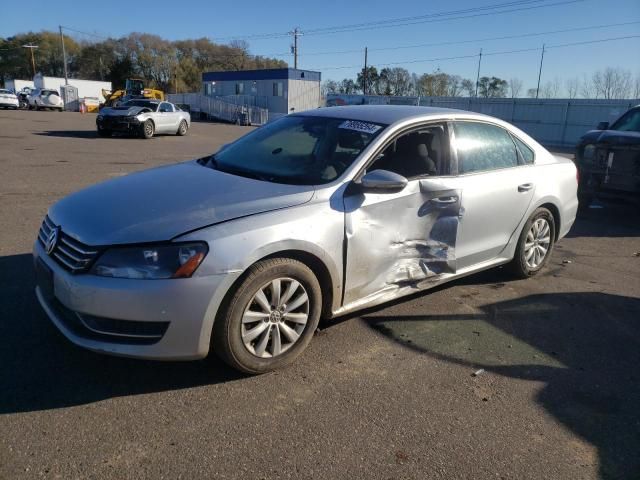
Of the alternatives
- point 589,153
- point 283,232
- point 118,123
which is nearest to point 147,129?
point 118,123

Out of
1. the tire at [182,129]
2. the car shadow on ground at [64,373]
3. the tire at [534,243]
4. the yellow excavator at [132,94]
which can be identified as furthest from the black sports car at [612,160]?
the yellow excavator at [132,94]

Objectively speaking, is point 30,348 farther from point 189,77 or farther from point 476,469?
point 189,77

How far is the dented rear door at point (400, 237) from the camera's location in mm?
3498

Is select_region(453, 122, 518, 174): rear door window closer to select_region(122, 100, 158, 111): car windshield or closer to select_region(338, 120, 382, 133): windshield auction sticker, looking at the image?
select_region(338, 120, 382, 133): windshield auction sticker

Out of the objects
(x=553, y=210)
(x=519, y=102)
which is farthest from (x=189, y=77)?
(x=553, y=210)

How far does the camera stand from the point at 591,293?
4.98m

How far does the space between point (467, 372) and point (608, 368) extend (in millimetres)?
1013

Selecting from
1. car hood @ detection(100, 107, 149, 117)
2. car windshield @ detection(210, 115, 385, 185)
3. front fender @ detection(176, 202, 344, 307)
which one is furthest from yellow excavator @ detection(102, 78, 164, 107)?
front fender @ detection(176, 202, 344, 307)

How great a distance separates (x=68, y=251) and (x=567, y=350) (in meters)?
3.45

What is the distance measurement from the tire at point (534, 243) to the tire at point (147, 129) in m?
18.2

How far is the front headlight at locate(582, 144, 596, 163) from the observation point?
8258mm

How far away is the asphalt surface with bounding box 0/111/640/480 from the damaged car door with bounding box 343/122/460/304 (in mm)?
469

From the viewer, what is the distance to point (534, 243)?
5172mm

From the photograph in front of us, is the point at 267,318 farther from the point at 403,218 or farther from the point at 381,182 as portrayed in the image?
the point at 403,218
